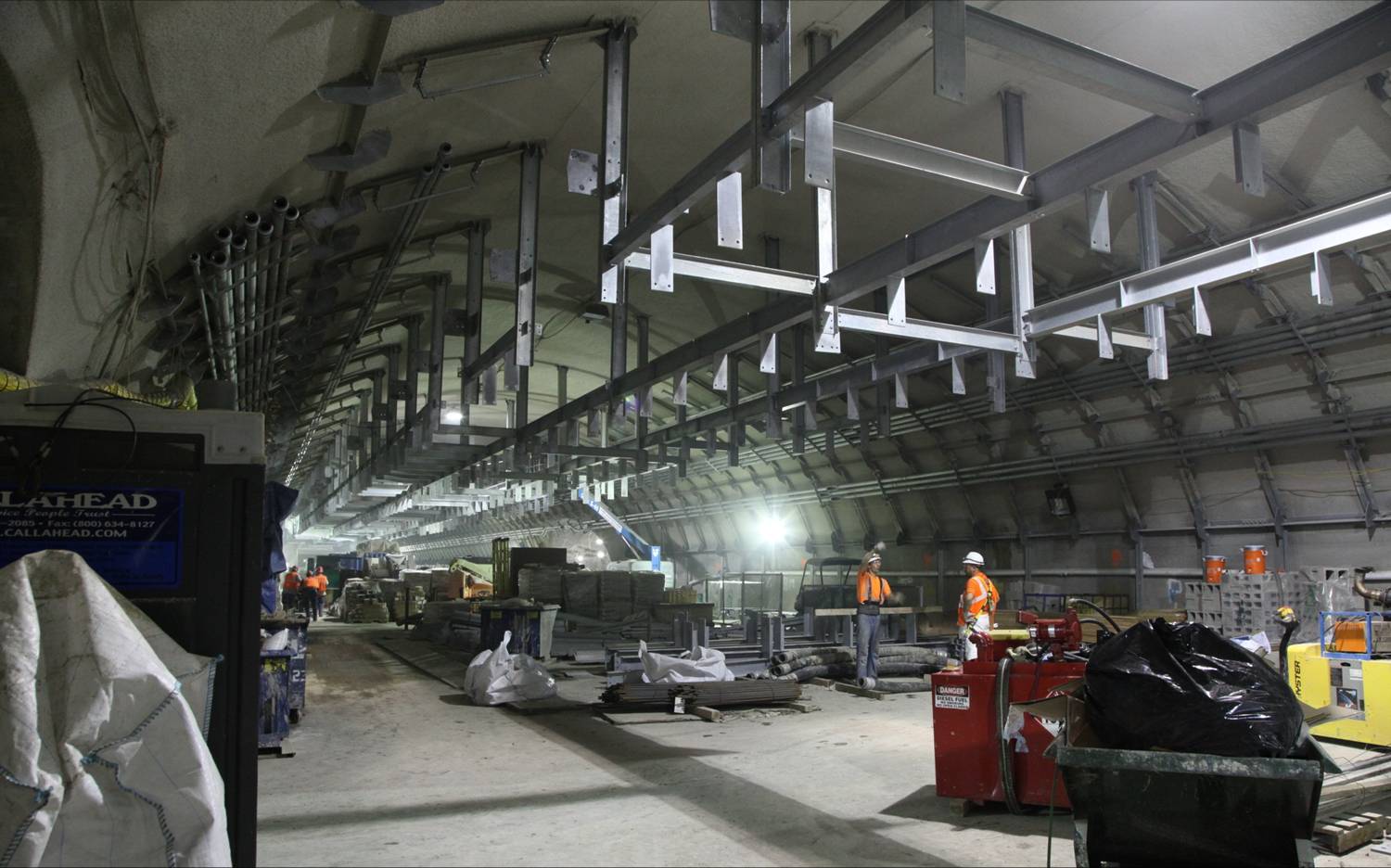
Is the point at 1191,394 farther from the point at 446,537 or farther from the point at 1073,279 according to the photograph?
the point at 446,537

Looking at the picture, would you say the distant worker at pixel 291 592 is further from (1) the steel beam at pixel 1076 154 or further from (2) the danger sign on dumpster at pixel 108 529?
(2) the danger sign on dumpster at pixel 108 529

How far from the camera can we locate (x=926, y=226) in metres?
6.46

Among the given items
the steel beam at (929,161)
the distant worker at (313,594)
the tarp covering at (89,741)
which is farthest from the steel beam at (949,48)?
the distant worker at (313,594)

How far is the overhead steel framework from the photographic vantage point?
430 cm

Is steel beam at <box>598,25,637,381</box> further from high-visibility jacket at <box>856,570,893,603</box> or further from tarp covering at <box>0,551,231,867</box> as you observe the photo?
high-visibility jacket at <box>856,570,893,603</box>

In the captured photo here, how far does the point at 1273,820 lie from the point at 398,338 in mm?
13855

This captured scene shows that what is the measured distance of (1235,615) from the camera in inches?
438

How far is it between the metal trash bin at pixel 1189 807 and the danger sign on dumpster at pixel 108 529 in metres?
3.60

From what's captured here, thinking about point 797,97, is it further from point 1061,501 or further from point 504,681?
point 1061,501

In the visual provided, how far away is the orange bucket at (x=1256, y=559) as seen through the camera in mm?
11102

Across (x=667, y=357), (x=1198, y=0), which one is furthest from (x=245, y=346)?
(x=1198, y=0)

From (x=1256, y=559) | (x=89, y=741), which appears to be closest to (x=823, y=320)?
(x=89, y=741)

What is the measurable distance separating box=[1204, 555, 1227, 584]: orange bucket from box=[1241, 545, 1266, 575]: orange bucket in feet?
1.11

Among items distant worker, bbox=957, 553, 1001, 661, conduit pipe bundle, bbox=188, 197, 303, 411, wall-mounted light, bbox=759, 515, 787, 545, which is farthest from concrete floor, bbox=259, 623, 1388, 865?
wall-mounted light, bbox=759, 515, 787, 545
